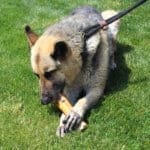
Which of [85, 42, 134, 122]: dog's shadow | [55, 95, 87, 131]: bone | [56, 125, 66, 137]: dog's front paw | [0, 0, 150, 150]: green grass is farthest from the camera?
[85, 42, 134, 122]: dog's shadow

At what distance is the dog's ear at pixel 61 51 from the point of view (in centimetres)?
607

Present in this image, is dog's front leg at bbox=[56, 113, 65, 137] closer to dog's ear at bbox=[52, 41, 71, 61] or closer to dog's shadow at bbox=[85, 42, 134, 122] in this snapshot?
dog's shadow at bbox=[85, 42, 134, 122]

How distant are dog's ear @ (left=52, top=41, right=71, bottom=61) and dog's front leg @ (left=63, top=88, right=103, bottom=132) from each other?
2.16 feet

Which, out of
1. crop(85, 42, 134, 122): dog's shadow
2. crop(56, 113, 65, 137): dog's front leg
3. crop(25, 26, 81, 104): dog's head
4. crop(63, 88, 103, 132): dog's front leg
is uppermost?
crop(25, 26, 81, 104): dog's head

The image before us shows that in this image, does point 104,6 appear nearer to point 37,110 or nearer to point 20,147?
point 37,110

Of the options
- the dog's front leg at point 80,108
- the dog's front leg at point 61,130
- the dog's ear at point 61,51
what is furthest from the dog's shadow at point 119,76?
the dog's ear at point 61,51

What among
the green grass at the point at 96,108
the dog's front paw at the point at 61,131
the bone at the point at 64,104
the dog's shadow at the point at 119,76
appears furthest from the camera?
the dog's shadow at the point at 119,76

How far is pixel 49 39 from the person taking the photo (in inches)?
247

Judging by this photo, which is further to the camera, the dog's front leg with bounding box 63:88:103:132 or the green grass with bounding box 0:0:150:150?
the dog's front leg with bounding box 63:88:103:132

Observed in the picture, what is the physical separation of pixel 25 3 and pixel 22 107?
14.1 ft

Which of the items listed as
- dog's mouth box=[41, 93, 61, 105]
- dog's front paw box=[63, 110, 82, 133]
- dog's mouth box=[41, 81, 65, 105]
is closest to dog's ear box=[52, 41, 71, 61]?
dog's mouth box=[41, 81, 65, 105]

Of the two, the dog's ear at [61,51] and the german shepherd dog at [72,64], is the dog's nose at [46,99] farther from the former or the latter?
the dog's ear at [61,51]

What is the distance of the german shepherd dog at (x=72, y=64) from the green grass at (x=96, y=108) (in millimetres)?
207

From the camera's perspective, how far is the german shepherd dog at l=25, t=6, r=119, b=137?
20.2 feet
